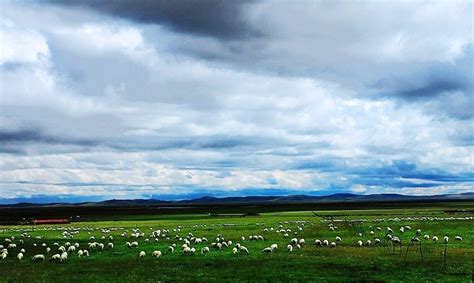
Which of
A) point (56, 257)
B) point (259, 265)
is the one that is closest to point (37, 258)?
point (56, 257)

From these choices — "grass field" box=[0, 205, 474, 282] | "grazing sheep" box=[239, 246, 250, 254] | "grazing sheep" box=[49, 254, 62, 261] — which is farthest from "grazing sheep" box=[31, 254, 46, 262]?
"grazing sheep" box=[239, 246, 250, 254]

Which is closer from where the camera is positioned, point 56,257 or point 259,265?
point 259,265

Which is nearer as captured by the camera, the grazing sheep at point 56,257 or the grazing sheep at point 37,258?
the grazing sheep at point 56,257

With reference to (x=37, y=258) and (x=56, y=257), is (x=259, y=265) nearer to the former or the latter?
(x=56, y=257)

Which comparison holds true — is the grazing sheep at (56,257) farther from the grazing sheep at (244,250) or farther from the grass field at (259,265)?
the grazing sheep at (244,250)

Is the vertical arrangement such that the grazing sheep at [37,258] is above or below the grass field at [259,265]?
above

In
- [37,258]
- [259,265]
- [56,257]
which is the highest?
[56,257]

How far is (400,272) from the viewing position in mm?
31938

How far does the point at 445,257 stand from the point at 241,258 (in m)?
14.8

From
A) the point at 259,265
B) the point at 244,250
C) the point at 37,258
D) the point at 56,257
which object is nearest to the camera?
the point at 259,265

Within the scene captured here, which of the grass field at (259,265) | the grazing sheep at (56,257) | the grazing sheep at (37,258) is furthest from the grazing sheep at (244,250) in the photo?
the grazing sheep at (37,258)

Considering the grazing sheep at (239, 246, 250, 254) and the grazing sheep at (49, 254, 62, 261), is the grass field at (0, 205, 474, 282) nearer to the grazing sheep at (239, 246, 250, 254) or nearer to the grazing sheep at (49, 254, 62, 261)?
the grazing sheep at (239, 246, 250, 254)

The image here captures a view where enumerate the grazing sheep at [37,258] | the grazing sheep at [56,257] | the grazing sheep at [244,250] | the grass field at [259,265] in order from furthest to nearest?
the grazing sheep at [244,250] < the grazing sheep at [37,258] < the grazing sheep at [56,257] < the grass field at [259,265]

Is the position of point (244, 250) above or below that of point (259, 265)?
above
